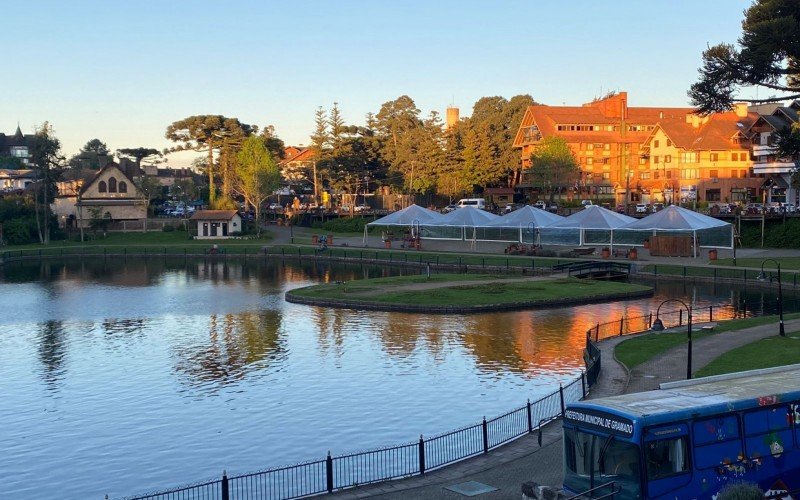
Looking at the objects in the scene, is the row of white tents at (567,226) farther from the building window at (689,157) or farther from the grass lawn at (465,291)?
the building window at (689,157)

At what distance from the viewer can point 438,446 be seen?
27125mm

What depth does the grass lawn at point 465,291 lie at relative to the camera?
196ft

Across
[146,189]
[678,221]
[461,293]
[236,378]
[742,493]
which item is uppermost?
[146,189]

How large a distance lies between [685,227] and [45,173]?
97.1 metres

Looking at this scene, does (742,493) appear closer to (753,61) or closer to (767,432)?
(767,432)

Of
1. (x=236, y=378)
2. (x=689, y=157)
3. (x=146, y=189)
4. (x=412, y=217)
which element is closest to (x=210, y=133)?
(x=146, y=189)

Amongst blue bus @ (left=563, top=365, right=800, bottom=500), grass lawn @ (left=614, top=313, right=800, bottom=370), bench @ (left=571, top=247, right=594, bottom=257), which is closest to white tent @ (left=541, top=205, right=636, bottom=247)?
bench @ (left=571, top=247, right=594, bottom=257)

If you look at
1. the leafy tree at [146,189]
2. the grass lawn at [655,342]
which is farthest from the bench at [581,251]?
the leafy tree at [146,189]

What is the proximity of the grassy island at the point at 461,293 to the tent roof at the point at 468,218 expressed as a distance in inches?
1214

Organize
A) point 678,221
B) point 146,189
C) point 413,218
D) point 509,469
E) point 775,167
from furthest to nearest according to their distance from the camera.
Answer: point 146,189, point 775,167, point 413,218, point 678,221, point 509,469

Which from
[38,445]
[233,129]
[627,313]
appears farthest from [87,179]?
[38,445]

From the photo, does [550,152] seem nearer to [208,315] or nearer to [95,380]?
[208,315]

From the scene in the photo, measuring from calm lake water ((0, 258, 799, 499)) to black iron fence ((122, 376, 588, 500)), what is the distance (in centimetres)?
144

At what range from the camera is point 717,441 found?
59.5 ft
